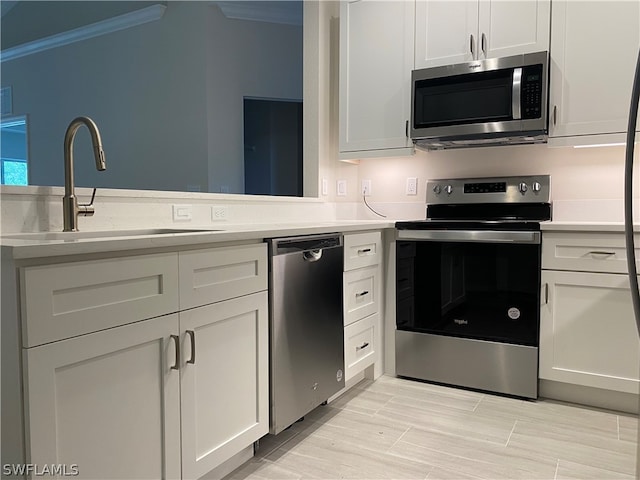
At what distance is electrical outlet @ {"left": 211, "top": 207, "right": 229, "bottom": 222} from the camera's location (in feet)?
7.70

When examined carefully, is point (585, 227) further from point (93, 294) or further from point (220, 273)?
point (93, 294)

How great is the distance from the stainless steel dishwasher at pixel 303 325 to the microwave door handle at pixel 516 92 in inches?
46.5

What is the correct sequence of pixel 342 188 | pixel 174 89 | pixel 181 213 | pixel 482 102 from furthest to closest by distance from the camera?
pixel 174 89
pixel 342 188
pixel 482 102
pixel 181 213

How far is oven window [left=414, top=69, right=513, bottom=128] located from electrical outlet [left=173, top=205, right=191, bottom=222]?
144cm

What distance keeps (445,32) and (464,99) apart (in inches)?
17.0

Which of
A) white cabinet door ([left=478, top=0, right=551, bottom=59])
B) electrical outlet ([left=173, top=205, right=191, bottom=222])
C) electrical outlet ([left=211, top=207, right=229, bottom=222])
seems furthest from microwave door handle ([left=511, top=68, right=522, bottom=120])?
electrical outlet ([left=173, top=205, right=191, bottom=222])

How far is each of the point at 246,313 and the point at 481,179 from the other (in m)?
1.88

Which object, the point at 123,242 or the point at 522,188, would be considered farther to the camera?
the point at 522,188

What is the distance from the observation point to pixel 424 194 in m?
3.19

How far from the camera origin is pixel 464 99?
270 centimetres

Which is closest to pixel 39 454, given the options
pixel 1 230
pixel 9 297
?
pixel 9 297

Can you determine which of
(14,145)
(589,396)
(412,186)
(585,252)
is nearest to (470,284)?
(585,252)

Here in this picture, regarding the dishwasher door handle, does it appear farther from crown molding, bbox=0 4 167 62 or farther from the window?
the window

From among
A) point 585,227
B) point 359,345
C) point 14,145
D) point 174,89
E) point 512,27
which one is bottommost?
point 359,345
